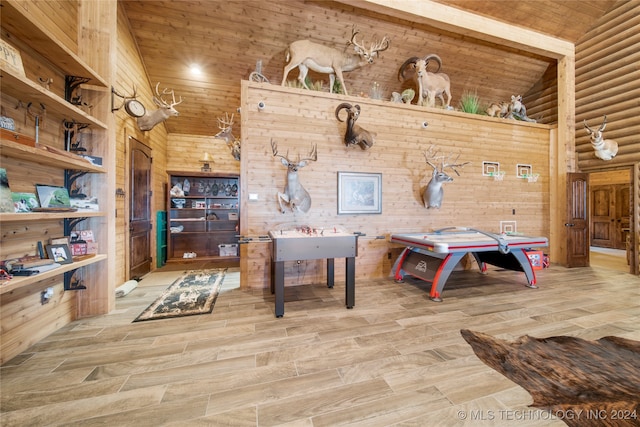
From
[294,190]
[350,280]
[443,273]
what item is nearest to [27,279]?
[294,190]

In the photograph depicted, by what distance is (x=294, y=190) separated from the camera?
12.4 ft

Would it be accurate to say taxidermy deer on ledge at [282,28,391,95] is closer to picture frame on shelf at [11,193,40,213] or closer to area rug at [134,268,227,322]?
picture frame on shelf at [11,193,40,213]

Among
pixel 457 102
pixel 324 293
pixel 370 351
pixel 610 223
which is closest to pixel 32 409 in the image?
pixel 370 351

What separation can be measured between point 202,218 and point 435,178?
5346mm

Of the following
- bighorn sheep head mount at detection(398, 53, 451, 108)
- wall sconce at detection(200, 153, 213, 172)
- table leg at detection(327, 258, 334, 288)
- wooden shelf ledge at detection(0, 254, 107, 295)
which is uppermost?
bighorn sheep head mount at detection(398, 53, 451, 108)

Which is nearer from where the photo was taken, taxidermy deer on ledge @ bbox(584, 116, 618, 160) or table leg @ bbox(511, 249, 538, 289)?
table leg @ bbox(511, 249, 538, 289)

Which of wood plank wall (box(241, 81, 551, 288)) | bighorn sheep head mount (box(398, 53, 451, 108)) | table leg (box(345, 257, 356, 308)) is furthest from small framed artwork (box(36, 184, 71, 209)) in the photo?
bighorn sheep head mount (box(398, 53, 451, 108))

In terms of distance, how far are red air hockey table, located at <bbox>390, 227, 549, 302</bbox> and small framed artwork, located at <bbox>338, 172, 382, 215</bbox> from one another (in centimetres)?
69

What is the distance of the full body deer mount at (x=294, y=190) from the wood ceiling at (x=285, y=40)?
2.26m

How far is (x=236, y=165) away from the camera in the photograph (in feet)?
21.6

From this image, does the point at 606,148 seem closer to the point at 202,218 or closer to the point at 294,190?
the point at 294,190

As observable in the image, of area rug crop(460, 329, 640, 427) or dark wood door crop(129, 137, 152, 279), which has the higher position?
dark wood door crop(129, 137, 152, 279)

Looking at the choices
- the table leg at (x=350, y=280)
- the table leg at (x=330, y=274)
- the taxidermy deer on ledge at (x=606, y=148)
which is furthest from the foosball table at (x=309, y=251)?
the taxidermy deer on ledge at (x=606, y=148)

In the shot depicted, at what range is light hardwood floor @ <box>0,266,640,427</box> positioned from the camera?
1.53 meters
